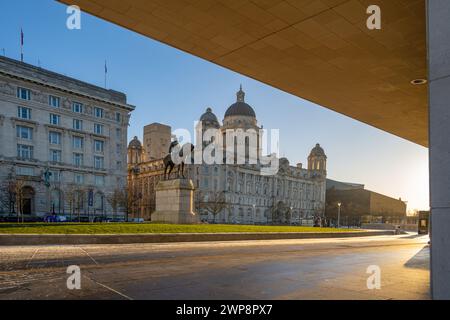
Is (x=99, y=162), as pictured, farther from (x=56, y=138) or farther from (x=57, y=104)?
(x=57, y=104)

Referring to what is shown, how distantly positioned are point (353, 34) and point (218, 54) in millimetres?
4443

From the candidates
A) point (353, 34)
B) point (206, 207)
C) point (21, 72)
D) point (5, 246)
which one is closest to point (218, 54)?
point (353, 34)

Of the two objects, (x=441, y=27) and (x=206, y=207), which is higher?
(x=441, y=27)

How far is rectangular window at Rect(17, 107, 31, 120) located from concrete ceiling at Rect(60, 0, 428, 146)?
230ft

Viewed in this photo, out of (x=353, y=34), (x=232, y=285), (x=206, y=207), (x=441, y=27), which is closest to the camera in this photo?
(x=441, y=27)

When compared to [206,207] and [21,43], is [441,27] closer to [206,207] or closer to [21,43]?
[21,43]

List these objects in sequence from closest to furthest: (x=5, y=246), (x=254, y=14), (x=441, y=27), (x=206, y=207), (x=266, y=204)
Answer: (x=441, y=27), (x=254, y=14), (x=5, y=246), (x=206, y=207), (x=266, y=204)

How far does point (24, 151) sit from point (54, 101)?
40.6ft

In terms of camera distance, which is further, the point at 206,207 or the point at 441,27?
the point at 206,207

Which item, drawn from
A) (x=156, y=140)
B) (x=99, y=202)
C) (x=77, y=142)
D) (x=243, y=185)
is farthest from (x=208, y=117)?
(x=99, y=202)

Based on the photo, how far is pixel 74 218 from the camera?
229 feet

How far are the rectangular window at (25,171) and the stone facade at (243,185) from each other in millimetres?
43631

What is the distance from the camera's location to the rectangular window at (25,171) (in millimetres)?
68544
